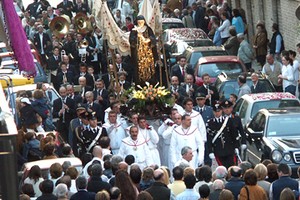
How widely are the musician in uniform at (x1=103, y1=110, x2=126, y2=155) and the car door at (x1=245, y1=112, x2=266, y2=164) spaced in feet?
7.22

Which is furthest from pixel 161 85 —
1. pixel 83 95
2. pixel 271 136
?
pixel 271 136

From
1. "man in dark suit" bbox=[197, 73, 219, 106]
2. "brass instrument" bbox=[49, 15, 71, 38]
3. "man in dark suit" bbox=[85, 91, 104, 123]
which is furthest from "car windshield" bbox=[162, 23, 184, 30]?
"man in dark suit" bbox=[85, 91, 104, 123]

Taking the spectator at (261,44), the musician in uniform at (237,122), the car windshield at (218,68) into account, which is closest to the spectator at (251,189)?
the musician in uniform at (237,122)

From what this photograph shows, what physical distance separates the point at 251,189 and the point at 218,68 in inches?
591

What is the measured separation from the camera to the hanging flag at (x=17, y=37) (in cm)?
792

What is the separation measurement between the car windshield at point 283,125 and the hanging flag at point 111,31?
→ 4.88 metres

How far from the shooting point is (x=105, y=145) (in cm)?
1683

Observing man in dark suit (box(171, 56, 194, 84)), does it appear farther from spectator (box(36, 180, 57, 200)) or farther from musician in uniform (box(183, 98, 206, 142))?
spectator (box(36, 180, 57, 200))

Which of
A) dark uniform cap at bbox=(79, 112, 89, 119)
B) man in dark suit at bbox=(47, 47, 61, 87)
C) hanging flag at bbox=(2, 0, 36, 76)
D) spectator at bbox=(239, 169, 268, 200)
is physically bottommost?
man in dark suit at bbox=(47, 47, 61, 87)

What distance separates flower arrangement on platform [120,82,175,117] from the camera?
20211mm

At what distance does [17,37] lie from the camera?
8.31 meters

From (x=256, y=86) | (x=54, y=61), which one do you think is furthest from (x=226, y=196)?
(x=54, y=61)

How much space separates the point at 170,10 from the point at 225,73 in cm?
1551

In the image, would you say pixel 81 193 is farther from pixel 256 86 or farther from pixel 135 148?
pixel 256 86
